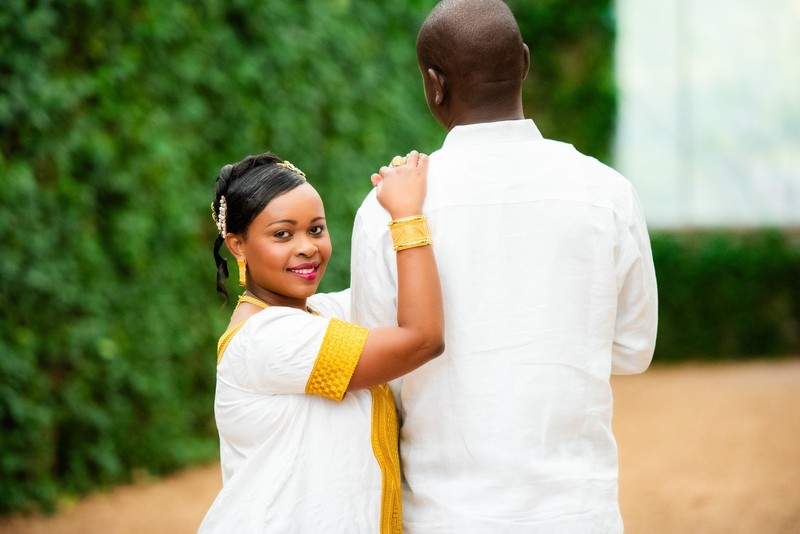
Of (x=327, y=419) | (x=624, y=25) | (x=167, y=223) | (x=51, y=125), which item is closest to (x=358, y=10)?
(x=167, y=223)

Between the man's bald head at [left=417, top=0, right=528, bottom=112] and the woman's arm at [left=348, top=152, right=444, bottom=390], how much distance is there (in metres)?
0.19

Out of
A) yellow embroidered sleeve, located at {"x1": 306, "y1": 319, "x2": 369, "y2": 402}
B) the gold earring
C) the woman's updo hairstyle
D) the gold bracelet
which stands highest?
the woman's updo hairstyle

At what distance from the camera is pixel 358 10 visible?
7617 millimetres

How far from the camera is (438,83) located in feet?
7.20

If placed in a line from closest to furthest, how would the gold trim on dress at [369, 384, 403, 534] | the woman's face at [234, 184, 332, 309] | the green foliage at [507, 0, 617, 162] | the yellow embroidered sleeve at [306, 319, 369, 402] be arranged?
the yellow embroidered sleeve at [306, 319, 369, 402] < the gold trim on dress at [369, 384, 403, 534] < the woman's face at [234, 184, 332, 309] < the green foliage at [507, 0, 617, 162]

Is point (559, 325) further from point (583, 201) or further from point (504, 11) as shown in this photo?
point (504, 11)

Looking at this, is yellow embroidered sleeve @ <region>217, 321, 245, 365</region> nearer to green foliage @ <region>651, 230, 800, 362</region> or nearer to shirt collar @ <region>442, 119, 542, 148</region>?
shirt collar @ <region>442, 119, 542, 148</region>

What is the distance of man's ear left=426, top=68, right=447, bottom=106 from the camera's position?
2.19 metres

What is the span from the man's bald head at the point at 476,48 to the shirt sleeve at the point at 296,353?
0.56 metres

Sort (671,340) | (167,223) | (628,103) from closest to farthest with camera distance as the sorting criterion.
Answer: (167,223) < (671,340) < (628,103)

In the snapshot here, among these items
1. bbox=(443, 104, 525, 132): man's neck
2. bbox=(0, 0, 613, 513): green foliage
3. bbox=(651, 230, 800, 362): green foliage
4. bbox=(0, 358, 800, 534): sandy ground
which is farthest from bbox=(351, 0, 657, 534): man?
bbox=(651, 230, 800, 362): green foliage

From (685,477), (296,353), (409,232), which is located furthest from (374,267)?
(685,477)

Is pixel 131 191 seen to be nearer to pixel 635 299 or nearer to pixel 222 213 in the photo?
pixel 222 213

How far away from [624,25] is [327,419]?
10257 mm
